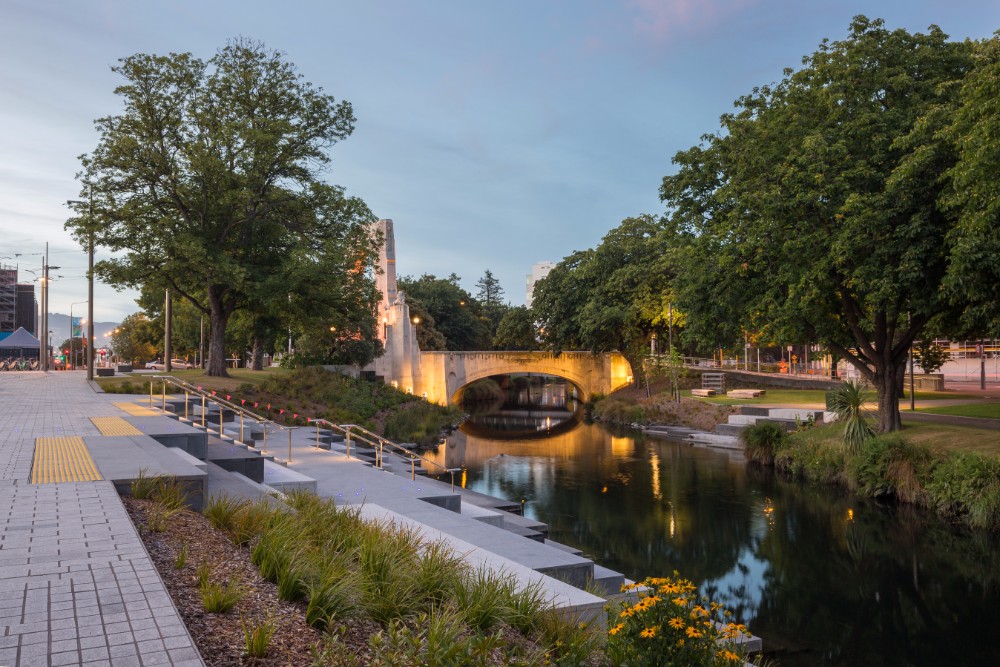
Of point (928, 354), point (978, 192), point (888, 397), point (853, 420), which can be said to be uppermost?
point (978, 192)

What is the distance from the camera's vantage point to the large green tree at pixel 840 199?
19203 mm

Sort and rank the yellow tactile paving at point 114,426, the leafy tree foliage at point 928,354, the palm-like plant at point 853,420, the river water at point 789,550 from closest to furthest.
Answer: the river water at point 789,550
the yellow tactile paving at point 114,426
the palm-like plant at point 853,420
the leafy tree foliage at point 928,354

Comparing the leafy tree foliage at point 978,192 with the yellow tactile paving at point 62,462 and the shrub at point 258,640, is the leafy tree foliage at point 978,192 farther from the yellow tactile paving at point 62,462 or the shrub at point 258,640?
the yellow tactile paving at point 62,462

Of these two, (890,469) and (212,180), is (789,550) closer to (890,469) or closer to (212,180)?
(890,469)

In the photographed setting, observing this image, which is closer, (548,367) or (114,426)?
(114,426)

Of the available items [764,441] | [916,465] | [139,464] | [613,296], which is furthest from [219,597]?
[613,296]

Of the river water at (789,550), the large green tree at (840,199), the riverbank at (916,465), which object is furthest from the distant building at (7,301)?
the riverbank at (916,465)

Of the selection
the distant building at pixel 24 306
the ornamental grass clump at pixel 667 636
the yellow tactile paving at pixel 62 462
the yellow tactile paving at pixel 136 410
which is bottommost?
the ornamental grass clump at pixel 667 636

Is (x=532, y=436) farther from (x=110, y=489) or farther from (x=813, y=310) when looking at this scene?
(x=110, y=489)

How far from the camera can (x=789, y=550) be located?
17.0 m

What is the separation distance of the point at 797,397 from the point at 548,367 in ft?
72.3

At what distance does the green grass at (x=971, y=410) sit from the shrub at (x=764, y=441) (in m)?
6.46

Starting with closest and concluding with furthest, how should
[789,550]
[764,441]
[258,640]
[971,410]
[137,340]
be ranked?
[258,640] → [789,550] → [764,441] → [971,410] → [137,340]

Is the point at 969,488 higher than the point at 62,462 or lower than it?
lower
